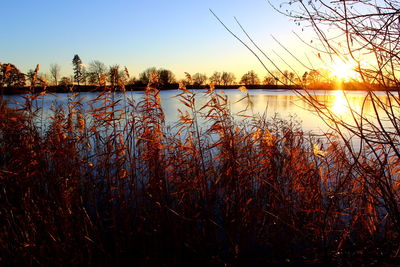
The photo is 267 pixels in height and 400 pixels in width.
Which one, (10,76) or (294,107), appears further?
(294,107)

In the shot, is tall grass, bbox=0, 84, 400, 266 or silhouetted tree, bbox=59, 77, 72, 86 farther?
silhouetted tree, bbox=59, 77, 72, 86

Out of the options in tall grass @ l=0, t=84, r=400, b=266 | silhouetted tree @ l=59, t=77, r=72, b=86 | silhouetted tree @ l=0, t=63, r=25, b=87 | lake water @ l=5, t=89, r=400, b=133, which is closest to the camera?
lake water @ l=5, t=89, r=400, b=133

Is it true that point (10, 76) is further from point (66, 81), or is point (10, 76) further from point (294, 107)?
point (294, 107)

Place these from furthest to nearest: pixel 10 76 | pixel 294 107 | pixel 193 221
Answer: pixel 294 107 < pixel 10 76 < pixel 193 221

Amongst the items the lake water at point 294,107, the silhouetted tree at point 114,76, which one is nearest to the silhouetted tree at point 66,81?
the lake water at point 294,107

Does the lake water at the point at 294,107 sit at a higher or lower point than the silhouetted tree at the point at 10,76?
lower

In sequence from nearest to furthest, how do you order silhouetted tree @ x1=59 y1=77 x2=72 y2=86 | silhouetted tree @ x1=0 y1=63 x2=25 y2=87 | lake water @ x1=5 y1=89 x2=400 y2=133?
lake water @ x1=5 y1=89 x2=400 y2=133, silhouetted tree @ x1=0 y1=63 x2=25 y2=87, silhouetted tree @ x1=59 y1=77 x2=72 y2=86

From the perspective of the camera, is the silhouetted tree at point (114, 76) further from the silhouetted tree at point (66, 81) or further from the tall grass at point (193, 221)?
the silhouetted tree at point (66, 81)

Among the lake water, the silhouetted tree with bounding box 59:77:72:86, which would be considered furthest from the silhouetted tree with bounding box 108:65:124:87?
the silhouetted tree with bounding box 59:77:72:86

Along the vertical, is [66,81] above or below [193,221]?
above

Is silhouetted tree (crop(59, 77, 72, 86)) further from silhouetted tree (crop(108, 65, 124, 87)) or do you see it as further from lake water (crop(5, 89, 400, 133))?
silhouetted tree (crop(108, 65, 124, 87))

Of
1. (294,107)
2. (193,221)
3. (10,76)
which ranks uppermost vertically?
(10,76)

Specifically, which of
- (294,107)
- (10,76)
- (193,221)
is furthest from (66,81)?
(294,107)

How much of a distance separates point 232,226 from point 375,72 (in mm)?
2815
